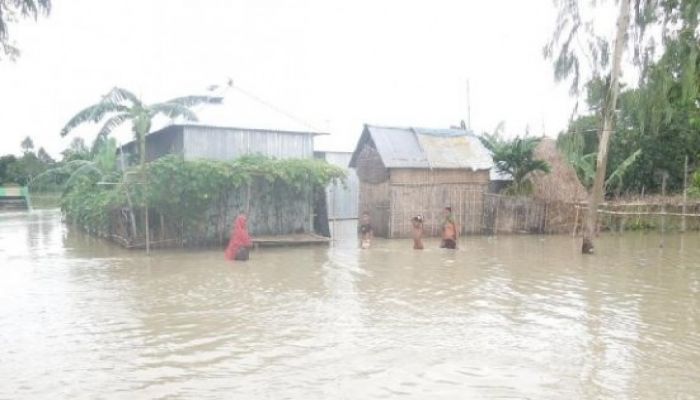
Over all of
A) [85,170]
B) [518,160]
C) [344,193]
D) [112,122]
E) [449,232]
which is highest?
[112,122]

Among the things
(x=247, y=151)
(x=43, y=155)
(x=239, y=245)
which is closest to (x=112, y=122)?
(x=247, y=151)

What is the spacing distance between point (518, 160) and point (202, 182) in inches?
440

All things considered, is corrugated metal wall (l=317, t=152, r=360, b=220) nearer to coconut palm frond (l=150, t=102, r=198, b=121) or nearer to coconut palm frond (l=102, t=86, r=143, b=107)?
coconut palm frond (l=150, t=102, r=198, b=121)

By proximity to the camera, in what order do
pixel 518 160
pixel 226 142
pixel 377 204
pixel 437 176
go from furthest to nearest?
pixel 518 160, pixel 377 204, pixel 437 176, pixel 226 142

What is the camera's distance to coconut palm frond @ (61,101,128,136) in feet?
48.2

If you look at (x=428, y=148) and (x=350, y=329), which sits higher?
(x=428, y=148)

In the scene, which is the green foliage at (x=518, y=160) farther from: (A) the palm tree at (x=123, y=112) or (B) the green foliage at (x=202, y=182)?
(A) the palm tree at (x=123, y=112)

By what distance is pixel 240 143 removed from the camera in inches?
678

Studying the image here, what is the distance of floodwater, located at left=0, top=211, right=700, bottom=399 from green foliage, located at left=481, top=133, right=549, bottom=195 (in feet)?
24.9

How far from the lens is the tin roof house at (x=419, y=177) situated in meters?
18.5


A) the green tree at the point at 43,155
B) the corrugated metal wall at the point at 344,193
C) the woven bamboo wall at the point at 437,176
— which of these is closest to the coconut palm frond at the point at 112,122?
the woven bamboo wall at the point at 437,176

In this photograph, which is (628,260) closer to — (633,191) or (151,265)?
(151,265)

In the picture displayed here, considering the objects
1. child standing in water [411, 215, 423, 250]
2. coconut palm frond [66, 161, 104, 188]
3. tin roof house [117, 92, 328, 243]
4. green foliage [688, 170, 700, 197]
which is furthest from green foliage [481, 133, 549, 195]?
coconut palm frond [66, 161, 104, 188]

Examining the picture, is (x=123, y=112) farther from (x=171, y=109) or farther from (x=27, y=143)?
(x=27, y=143)
